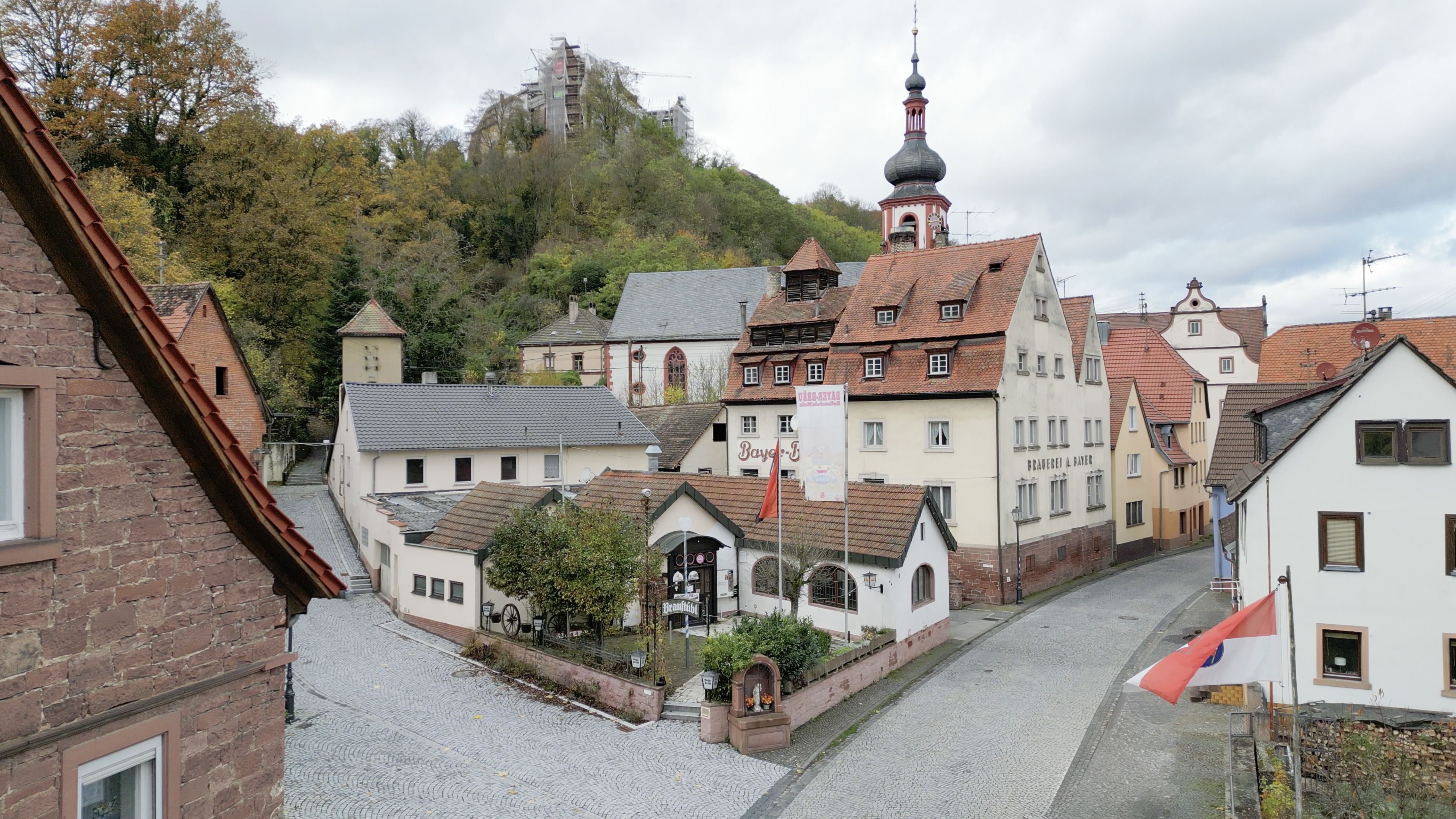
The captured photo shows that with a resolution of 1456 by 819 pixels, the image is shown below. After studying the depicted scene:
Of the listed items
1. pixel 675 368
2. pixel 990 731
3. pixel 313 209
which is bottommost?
pixel 990 731

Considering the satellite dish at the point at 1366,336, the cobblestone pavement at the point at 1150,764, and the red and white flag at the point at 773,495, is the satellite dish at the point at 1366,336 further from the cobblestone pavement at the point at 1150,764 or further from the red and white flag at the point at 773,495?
the red and white flag at the point at 773,495

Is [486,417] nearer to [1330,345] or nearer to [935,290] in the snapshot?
[935,290]

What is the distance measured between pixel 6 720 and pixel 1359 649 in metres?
18.6

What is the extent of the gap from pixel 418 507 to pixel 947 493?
16.6 m

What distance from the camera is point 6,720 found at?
488 centimetres

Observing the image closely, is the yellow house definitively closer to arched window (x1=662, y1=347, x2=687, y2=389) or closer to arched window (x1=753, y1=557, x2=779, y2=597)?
arched window (x1=753, y1=557, x2=779, y2=597)

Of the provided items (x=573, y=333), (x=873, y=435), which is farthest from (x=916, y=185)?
(x=873, y=435)

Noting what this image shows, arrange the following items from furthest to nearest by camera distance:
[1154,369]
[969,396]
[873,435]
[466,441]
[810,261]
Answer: [1154,369], [810,261], [466,441], [873,435], [969,396]

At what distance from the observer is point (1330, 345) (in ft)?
121

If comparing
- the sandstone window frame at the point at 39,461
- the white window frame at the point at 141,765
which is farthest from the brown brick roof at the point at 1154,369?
the sandstone window frame at the point at 39,461

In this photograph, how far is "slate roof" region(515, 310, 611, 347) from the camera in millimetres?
56000

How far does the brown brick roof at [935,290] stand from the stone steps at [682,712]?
53.9ft

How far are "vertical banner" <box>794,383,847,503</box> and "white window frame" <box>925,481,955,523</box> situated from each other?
9.01 m

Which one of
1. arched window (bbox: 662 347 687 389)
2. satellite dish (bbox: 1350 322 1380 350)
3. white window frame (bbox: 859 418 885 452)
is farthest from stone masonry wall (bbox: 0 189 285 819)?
arched window (bbox: 662 347 687 389)
